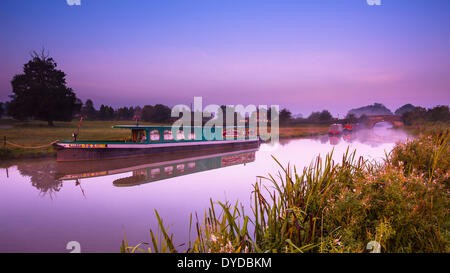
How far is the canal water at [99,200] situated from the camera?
20.6 feet

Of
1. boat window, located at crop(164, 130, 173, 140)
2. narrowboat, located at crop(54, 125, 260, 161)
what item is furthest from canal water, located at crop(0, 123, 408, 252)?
boat window, located at crop(164, 130, 173, 140)

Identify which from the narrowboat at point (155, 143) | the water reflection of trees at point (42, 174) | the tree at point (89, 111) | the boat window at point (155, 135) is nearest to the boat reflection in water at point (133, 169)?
the water reflection of trees at point (42, 174)

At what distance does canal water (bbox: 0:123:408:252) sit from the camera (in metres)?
6.28

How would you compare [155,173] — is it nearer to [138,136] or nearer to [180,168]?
[180,168]

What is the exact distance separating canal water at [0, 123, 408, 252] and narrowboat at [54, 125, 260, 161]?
1699 millimetres

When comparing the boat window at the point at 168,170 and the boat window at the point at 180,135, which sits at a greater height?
the boat window at the point at 180,135

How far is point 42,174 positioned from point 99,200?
275 inches

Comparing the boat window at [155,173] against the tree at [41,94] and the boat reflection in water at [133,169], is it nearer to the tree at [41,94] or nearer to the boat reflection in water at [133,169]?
the boat reflection in water at [133,169]

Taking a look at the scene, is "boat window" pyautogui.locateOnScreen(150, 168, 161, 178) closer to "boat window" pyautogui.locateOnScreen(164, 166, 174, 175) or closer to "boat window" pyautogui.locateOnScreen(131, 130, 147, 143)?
"boat window" pyautogui.locateOnScreen(164, 166, 174, 175)

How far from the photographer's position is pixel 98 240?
6.09 m

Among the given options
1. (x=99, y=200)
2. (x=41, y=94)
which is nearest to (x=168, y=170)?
(x=99, y=200)

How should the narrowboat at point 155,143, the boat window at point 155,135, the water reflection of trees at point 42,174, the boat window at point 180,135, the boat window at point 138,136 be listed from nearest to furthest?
1. the water reflection of trees at point 42,174
2. the narrowboat at point 155,143
3. the boat window at point 138,136
4. the boat window at point 155,135
5. the boat window at point 180,135

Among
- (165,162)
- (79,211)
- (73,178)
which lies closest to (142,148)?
(165,162)
